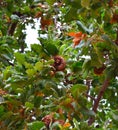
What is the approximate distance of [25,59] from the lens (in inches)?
73.1

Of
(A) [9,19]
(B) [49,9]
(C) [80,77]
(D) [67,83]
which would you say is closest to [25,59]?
(D) [67,83]

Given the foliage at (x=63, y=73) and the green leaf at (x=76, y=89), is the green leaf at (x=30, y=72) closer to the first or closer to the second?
the foliage at (x=63, y=73)

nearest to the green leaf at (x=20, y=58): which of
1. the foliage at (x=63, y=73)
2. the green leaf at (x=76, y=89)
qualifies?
the foliage at (x=63, y=73)

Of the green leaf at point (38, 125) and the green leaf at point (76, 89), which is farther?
the green leaf at point (76, 89)

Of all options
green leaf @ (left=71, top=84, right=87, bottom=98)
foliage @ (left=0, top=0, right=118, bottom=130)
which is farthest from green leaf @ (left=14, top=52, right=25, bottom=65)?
green leaf @ (left=71, top=84, right=87, bottom=98)

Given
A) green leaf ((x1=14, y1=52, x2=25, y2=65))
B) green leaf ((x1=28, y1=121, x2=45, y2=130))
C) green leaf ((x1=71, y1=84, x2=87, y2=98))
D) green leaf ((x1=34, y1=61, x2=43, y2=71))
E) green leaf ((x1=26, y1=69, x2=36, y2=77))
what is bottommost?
green leaf ((x1=28, y1=121, x2=45, y2=130))

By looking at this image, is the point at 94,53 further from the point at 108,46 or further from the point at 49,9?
the point at 49,9

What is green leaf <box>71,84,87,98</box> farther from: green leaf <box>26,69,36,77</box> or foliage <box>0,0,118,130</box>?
green leaf <box>26,69,36,77</box>

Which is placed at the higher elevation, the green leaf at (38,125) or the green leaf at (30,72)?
the green leaf at (30,72)

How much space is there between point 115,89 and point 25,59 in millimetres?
521

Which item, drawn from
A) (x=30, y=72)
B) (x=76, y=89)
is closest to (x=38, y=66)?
(x=30, y=72)

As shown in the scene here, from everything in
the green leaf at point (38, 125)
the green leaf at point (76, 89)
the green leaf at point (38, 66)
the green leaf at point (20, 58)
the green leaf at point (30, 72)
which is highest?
the green leaf at point (20, 58)

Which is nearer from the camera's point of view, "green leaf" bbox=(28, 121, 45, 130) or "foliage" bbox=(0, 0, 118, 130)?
"green leaf" bbox=(28, 121, 45, 130)

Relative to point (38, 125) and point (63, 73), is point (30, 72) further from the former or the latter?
point (38, 125)
